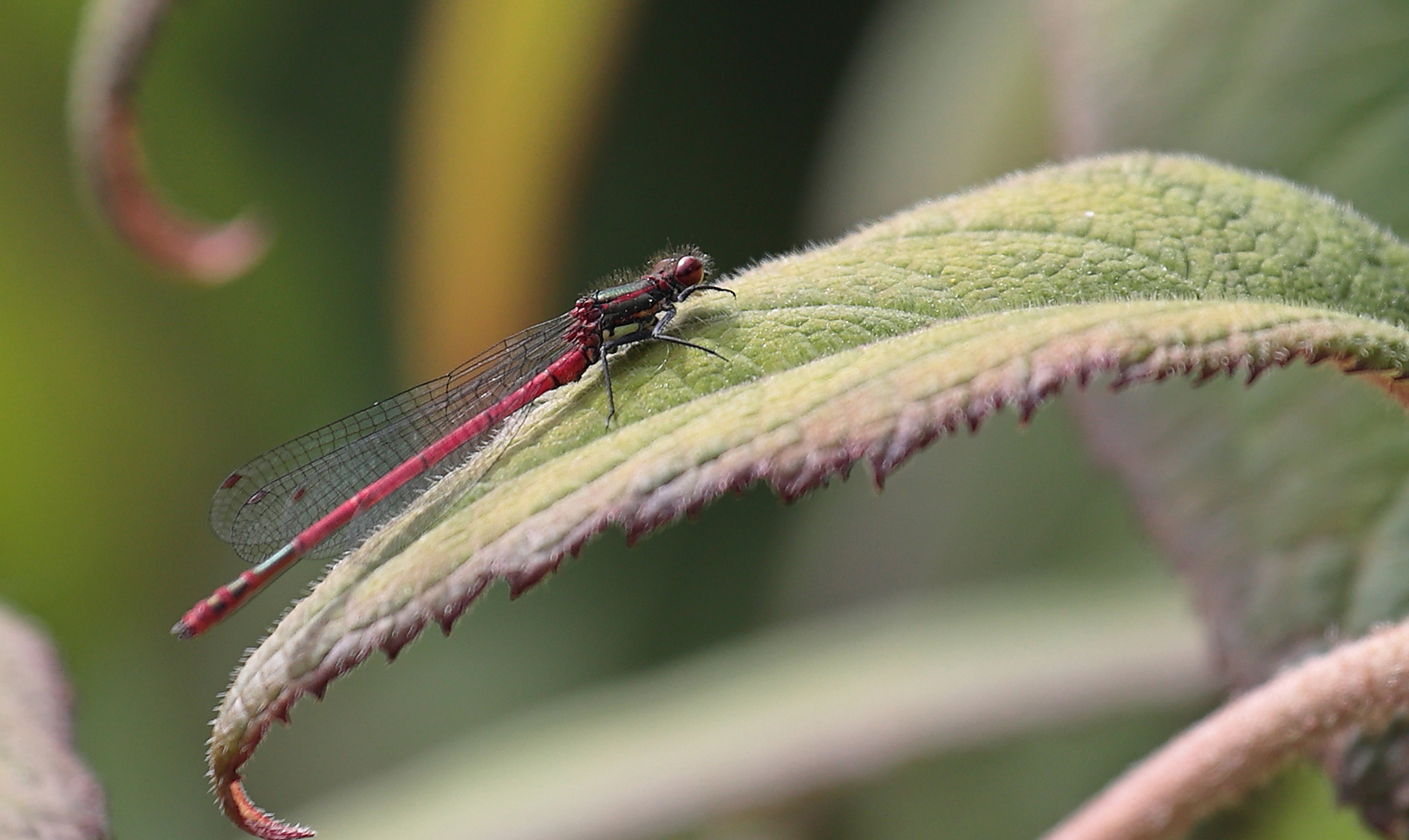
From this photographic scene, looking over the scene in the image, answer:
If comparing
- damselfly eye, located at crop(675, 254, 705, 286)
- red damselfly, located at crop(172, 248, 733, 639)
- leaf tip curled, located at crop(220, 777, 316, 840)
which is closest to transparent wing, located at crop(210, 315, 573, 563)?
red damselfly, located at crop(172, 248, 733, 639)

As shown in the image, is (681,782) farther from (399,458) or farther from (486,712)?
(486,712)

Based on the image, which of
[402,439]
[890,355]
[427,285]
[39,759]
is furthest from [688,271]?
[427,285]

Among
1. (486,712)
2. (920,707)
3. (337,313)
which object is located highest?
(337,313)

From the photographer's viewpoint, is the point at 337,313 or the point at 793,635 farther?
the point at 337,313

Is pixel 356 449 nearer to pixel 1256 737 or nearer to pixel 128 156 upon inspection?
pixel 128 156

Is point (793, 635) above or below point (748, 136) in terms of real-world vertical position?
below

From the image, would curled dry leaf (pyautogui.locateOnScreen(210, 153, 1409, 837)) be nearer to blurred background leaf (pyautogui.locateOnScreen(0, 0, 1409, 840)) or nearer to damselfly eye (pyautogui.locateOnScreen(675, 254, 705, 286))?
damselfly eye (pyautogui.locateOnScreen(675, 254, 705, 286))

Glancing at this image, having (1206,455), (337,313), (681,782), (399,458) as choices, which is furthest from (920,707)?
(337,313)
